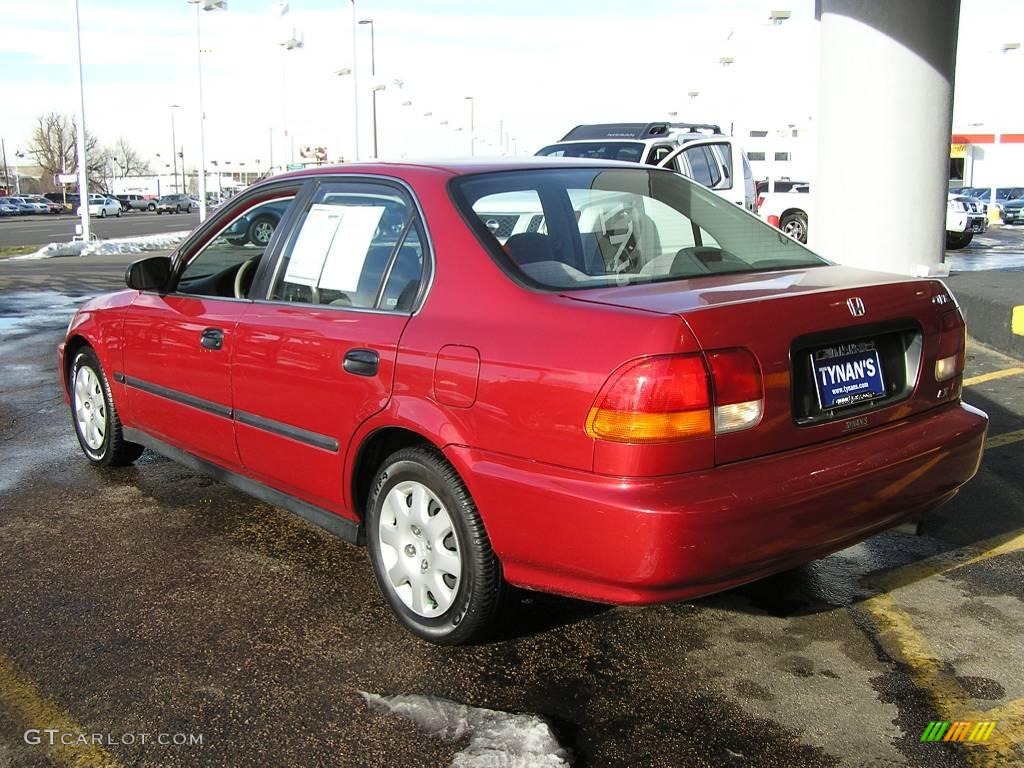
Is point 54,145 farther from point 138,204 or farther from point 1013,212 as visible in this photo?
point 1013,212

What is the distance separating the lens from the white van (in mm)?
13094

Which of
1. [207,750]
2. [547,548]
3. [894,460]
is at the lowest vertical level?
[207,750]

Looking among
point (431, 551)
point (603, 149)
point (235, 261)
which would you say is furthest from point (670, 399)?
point (603, 149)

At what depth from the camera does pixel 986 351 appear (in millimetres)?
8773

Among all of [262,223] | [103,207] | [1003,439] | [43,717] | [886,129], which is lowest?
[43,717]

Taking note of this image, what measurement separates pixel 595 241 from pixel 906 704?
1805 millimetres

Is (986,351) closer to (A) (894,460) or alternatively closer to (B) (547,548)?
(A) (894,460)

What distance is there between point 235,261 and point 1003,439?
4.34 m

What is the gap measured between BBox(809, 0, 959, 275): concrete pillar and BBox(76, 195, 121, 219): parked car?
6785 centimetres

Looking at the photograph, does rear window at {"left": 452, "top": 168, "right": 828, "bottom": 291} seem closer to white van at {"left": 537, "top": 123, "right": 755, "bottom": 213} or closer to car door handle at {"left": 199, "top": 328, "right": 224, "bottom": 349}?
car door handle at {"left": 199, "top": 328, "right": 224, "bottom": 349}

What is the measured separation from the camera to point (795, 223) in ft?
68.7

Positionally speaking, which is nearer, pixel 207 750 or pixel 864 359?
pixel 207 750

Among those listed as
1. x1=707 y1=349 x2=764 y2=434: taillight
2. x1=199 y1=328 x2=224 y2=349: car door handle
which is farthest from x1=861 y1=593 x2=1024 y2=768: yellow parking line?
x1=199 y1=328 x2=224 y2=349: car door handle

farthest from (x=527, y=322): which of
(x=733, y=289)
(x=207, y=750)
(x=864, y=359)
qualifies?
(x=207, y=750)
